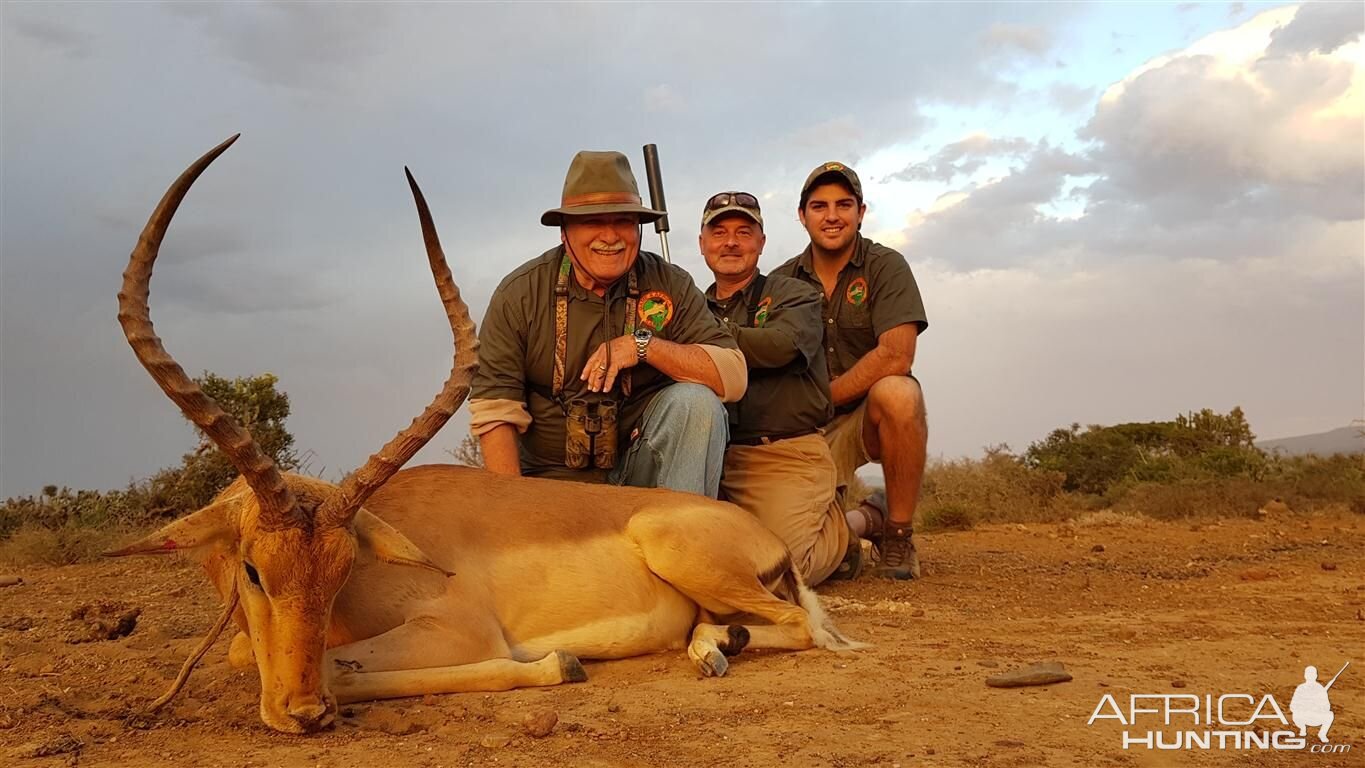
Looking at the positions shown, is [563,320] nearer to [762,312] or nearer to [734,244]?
[762,312]

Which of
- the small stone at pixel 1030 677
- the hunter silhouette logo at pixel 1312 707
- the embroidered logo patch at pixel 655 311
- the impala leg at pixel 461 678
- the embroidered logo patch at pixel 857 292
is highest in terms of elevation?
the embroidered logo patch at pixel 857 292

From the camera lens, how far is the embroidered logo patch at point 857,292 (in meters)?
8.07

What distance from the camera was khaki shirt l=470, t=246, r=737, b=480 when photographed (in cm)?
616

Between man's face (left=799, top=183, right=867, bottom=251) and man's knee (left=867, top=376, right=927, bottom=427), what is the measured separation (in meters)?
1.09

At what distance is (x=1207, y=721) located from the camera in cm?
371

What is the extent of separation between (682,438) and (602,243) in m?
1.16

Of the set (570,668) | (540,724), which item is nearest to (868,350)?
(570,668)

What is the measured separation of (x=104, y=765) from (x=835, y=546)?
489 centimetres

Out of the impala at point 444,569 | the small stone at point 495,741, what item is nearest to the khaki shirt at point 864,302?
the impala at point 444,569

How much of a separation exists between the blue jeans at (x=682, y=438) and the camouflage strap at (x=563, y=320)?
269mm

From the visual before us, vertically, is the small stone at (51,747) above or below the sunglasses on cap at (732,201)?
below

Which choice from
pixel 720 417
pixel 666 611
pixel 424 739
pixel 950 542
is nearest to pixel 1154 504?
pixel 950 542

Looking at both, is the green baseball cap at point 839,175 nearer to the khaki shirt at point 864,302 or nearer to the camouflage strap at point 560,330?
the khaki shirt at point 864,302

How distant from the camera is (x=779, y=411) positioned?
720 centimetres
